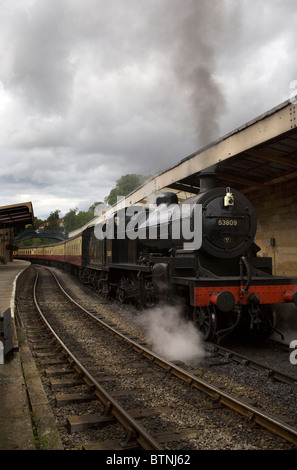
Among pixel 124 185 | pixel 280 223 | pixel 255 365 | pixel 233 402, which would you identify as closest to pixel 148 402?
pixel 233 402

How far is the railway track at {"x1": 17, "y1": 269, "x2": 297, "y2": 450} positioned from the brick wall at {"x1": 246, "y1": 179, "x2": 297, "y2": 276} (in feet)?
15.5

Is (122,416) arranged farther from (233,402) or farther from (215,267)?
(215,267)

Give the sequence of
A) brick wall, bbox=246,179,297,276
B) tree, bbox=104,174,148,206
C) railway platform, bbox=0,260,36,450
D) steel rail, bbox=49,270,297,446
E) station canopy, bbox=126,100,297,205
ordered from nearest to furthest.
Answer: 1. railway platform, bbox=0,260,36,450
2. steel rail, bbox=49,270,297,446
3. station canopy, bbox=126,100,297,205
4. brick wall, bbox=246,179,297,276
5. tree, bbox=104,174,148,206

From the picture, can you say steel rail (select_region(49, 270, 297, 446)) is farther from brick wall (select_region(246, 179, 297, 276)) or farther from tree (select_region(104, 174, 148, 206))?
tree (select_region(104, 174, 148, 206))

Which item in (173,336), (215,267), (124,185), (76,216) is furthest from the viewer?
(76,216)

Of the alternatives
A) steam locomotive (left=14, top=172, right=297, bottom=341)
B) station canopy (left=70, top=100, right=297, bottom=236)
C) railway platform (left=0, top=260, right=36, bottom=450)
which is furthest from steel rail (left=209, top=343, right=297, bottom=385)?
station canopy (left=70, top=100, right=297, bottom=236)

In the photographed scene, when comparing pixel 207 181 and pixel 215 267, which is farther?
pixel 207 181

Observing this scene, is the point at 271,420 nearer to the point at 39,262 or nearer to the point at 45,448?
the point at 45,448

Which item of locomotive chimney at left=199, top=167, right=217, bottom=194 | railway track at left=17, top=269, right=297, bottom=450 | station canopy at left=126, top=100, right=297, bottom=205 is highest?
station canopy at left=126, top=100, right=297, bottom=205

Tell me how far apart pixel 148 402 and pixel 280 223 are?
6574mm

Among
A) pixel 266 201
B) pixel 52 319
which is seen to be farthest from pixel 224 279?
pixel 52 319

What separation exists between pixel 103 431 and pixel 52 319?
6.47m

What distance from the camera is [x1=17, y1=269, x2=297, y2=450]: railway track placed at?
132 inches

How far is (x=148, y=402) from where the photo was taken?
14.1 feet
